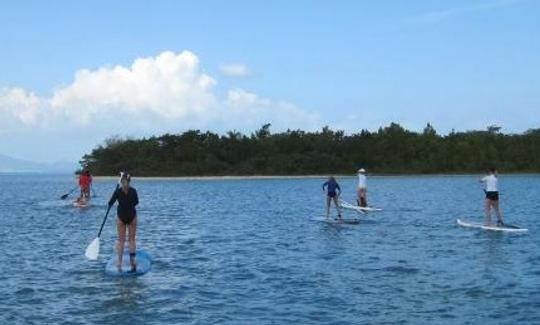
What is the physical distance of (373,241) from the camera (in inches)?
1006

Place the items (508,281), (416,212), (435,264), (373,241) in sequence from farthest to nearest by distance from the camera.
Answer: (416,212), (373,241), (435,264), (508,281)

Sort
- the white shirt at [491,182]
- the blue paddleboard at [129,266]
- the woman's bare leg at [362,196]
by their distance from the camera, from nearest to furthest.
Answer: the blue paddleboard at [129,266] → the white shirt at [491,182] → the woman's bare leg at [362,196]

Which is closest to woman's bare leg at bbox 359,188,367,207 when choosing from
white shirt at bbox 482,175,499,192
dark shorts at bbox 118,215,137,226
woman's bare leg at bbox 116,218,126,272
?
white shirt at bbox 482,175,499,192

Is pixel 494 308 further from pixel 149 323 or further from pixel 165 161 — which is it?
pixel 165 161

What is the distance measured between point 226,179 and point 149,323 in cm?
13055

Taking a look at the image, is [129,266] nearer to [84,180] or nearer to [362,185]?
[362,185]

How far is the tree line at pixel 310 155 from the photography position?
493 feet

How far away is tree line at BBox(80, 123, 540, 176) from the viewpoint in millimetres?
150375

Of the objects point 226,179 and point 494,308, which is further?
point 226,179

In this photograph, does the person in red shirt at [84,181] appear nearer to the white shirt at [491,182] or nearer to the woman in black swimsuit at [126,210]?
the white shirt at [491,182]

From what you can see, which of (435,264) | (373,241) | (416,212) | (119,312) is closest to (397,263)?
(435,264)

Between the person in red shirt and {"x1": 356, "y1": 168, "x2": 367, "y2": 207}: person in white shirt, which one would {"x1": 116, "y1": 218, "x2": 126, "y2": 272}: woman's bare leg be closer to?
{"x1": 356, "y1": 168, "x2": 367, "y2": 207}: person in white shirt

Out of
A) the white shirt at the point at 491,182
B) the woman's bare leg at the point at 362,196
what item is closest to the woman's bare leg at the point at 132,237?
the white shirt at the point at 491,182

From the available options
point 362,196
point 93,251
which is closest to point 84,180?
point 362,196
